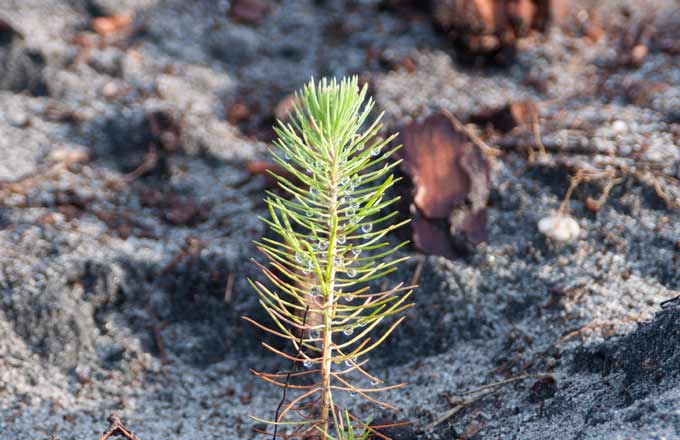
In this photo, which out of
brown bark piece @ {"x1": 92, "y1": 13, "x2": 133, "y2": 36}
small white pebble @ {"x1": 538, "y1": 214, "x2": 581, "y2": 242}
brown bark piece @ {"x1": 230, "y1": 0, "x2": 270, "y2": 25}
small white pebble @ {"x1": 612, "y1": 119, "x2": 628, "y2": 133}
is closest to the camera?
small white pebble @ {"x1": 538, "y1": 214, "x2": 581, "y2": 242}

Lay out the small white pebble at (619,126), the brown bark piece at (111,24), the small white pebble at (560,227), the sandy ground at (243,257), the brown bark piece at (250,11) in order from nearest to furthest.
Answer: the sandy ground at (243,257)
the small white pebble at (560,227)
the small white pebble at (619,126)
the brown bark piece at (111,24)
the brown bark piece at (250,11)

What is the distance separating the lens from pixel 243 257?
2.50 m

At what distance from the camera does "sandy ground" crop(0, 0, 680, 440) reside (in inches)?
78.2

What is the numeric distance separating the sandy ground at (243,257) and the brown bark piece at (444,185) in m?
0.08

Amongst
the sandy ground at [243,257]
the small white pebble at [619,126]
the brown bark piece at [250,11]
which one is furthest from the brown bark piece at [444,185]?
the brown bark piece at [250,11]

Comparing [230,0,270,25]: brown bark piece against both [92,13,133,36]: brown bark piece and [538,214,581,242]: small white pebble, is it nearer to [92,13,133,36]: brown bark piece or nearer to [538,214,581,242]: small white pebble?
[92,13,133,36]: brown bark piece

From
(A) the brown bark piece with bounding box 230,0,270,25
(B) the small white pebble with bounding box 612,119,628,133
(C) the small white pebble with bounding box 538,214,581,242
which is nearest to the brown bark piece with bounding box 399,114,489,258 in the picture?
(C) the small white pebble with bounding box 538,214,581,242

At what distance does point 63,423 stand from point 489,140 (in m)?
1.88

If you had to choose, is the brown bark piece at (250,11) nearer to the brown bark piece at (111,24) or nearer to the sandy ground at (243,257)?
the sandy ground at (243,257)

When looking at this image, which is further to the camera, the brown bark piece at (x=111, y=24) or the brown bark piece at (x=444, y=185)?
the brown bark piece at (x=111, y=24)

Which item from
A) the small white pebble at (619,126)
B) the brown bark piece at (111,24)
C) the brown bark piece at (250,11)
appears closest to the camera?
the small white pebble at (619,126)

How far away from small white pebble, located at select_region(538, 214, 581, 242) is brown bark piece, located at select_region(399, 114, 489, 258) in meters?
0.21

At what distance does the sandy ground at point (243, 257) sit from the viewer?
1.99 meters

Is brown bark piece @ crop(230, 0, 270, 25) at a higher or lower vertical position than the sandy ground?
higher
